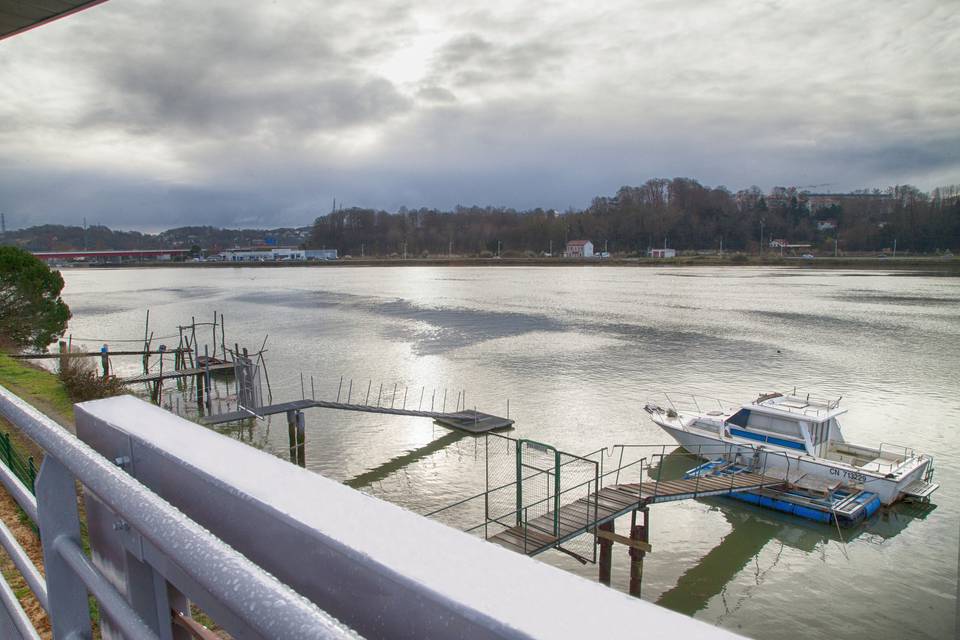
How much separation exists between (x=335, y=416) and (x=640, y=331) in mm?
28138

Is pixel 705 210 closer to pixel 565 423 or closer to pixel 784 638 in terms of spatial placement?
pixel 565 423

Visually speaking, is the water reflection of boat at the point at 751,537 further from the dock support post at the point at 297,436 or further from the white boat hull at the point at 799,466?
the dock support post at the point at 297,436

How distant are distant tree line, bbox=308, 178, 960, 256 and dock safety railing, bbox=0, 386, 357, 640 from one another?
4534 inches

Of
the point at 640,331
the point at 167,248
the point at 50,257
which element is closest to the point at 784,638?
the point at 640,331

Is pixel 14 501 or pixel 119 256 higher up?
pixel 119 256

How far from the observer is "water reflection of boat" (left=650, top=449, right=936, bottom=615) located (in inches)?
504

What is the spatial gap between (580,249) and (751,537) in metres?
141

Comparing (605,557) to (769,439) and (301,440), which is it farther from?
(301,440)

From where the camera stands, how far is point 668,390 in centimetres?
2805

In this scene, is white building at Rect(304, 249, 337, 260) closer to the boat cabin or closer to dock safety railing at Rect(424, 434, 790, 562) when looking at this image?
dock safety railing at Rect(424, 434, 790, 562)

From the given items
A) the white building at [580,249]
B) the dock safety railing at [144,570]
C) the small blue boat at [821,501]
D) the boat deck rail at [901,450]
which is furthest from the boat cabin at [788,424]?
the white building at [580,249]

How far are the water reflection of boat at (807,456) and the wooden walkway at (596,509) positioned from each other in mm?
2387

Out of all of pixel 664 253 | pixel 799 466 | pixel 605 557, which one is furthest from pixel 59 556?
pixel 664 253

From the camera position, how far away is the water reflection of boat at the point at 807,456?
1688 centimetres
